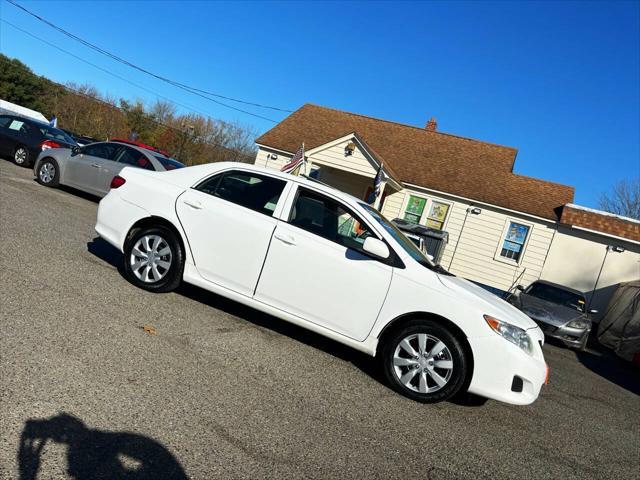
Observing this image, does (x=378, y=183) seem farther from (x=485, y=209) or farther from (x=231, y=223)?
(x=231, y=223)

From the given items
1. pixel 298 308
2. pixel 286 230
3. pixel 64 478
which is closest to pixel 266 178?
pixel 286 230

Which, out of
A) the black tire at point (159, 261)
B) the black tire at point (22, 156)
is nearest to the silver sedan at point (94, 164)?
the black tire at point (22, 156)

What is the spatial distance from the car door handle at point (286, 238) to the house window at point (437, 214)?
15.8m

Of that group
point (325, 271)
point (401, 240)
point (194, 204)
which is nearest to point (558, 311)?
point (401, 240)

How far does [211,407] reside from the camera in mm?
3375

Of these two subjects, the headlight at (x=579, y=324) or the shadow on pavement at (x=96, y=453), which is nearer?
the shadow on pavement at (x=96, y=453)

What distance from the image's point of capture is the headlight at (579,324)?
11562mm

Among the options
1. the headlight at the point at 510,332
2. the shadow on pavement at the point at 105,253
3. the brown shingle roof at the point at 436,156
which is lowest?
the shadow on pavement at the point at 105,253

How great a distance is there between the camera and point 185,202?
5.41m

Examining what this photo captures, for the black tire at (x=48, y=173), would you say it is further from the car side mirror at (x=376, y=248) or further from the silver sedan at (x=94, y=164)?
the car side mirror at (x=376, y=248)

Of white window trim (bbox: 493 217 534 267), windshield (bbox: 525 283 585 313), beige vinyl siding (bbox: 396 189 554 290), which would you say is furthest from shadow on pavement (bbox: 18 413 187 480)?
white window trim (bbox: 493 217 534 267)

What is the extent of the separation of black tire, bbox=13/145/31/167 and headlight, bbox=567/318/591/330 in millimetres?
15642

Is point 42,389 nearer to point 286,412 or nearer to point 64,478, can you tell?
point 64,478

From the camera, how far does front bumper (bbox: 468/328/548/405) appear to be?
13.8 ft
